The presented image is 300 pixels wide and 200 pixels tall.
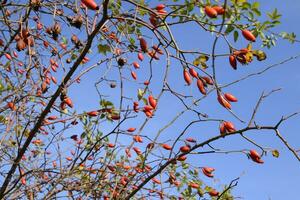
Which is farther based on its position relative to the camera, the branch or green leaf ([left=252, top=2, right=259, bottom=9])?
green leaf ([left=252, top=2, right=259, bottom=9])

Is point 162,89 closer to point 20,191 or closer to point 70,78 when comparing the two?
point 70,78

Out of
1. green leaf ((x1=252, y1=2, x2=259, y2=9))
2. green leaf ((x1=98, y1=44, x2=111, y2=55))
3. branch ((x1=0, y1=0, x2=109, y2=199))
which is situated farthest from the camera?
green leaf ((x1=98, y1=44, x2=111, y2=55))

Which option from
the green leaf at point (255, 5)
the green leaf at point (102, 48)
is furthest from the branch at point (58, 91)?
the green leaf at point (255, 5)

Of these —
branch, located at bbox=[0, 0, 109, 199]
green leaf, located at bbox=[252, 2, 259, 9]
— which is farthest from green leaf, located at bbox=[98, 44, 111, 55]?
green leaf, located at bbox=[252, 2, 259, 9]

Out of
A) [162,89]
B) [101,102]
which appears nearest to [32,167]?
[101,102]

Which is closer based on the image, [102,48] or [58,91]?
[58,91]

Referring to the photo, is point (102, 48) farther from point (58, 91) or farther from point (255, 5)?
point (255, 5)

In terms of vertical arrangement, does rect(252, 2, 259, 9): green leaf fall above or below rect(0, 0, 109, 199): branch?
above

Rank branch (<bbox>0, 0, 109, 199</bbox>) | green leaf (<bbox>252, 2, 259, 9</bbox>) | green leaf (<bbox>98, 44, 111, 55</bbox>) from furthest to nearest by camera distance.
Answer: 1. green leaf (<bbox>98, 44, 111, 55</bbox>)
2. green leaf (<bbox>252, 2, 259, 9</bbox>)
3. branch (<bbox>0, 0, 109, 199</bbox>)

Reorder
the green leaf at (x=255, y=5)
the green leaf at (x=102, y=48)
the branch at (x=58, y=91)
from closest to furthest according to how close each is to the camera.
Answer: the branch at (x=58, y=91) < the green leaf at (x=255, y=5) < the green leaf at (x=102, y=48)

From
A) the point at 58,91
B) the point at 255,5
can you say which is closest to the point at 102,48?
the point at 58,91

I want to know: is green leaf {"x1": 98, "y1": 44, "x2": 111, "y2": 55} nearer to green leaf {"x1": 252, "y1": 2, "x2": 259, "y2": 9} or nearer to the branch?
the branch

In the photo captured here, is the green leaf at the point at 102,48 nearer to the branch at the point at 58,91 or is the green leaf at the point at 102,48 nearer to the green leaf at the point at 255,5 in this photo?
the branch at the point at 58,91

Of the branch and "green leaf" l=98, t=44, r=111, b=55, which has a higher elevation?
"green leaf" l=98, t=44, r=111, b=55
